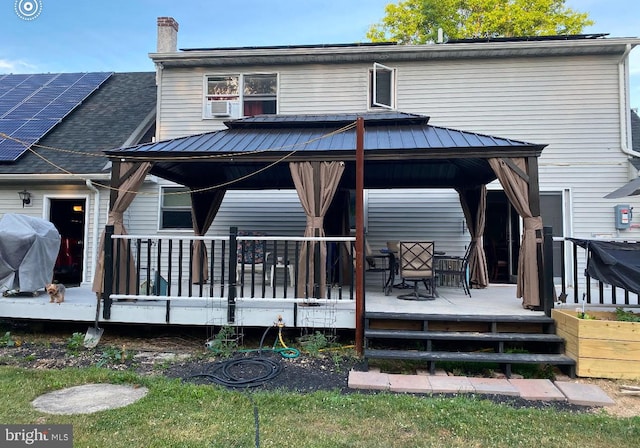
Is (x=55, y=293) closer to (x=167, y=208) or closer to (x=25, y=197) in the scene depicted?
(x=167, y=208)

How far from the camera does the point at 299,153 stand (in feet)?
17.2

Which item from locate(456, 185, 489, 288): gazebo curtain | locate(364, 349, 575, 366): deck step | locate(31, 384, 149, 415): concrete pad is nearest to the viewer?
locate(31, 384, 149, 415): concrete pad

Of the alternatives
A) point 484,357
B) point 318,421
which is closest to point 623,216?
point 484,357

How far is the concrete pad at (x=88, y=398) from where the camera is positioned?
3.16m

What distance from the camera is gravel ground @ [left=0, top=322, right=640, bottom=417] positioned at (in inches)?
143

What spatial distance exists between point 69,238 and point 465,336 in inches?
→ 352

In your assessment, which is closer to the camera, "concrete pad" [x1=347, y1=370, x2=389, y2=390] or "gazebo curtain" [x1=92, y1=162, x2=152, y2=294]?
"concrete pad" [x1=347, y1=370, x2=389, y2=390]

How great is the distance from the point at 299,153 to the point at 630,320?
165 inches

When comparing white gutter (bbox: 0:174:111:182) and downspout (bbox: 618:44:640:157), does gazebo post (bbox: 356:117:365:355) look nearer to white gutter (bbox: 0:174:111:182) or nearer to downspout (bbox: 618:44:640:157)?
white gutter (bbox: 0:174:111:182)

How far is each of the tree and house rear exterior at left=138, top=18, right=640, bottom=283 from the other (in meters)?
9.18

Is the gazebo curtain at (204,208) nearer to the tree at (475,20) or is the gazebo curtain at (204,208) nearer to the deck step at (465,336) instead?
the deck step at (465,336)

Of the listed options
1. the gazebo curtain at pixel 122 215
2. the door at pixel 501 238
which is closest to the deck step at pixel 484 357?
the gazebo curtain at pixel 122 215

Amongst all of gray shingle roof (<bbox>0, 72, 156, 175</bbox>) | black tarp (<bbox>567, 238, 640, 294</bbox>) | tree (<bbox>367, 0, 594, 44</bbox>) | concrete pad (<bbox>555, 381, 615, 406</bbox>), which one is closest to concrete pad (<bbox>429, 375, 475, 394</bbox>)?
concrete pad (<bbox>555, 381, 615, 406</bbox>)

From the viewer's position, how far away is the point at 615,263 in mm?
4191
